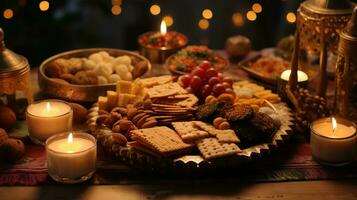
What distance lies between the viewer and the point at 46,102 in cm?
181

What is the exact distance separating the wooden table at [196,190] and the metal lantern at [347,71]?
284 millimetres

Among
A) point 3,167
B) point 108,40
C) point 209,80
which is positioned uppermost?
point 209,80

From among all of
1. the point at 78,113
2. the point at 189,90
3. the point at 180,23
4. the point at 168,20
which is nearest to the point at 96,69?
the point at 78,113

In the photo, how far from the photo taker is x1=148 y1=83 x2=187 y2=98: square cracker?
5.99ft

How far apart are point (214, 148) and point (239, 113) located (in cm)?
16

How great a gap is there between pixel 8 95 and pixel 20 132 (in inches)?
5.5

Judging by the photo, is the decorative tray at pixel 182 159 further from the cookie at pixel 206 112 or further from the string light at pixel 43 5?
the string light at pixel 43 5

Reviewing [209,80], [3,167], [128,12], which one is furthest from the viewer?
[128,12]

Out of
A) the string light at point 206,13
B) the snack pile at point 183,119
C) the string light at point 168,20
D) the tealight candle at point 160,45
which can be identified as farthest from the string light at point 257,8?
the snack pile at point 183,119

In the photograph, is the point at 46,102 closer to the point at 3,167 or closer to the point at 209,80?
the point at 3,167

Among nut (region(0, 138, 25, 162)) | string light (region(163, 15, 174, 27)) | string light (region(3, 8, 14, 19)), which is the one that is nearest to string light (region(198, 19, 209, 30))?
string light (region(163, 15, 174, 27))

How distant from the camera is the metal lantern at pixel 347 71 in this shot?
1703 millimetres

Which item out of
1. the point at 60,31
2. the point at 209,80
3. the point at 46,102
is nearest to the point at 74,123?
the point at 46,102

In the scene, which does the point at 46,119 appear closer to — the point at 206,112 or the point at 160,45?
the point at 206,112
